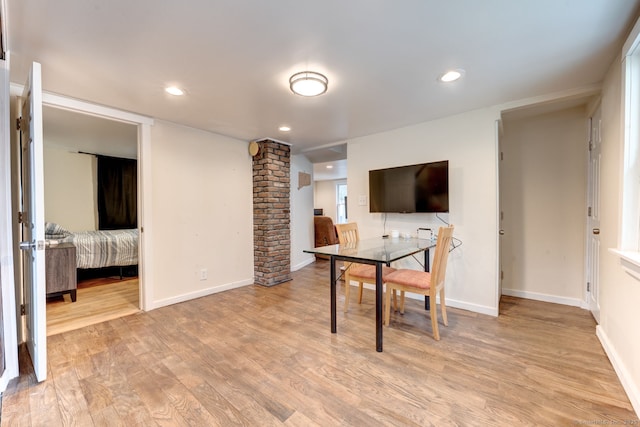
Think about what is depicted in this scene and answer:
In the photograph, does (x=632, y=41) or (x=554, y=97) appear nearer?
(x=632, y=41)

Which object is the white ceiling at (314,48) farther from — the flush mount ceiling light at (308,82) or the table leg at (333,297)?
the table leg at (333,297)

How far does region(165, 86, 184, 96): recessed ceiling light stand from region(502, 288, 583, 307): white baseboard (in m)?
4.23

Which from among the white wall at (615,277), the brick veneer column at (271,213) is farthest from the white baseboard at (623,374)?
the brick veneer column at (271,213)

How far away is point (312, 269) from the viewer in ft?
16.5

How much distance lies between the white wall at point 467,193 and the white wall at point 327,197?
19.8 feet

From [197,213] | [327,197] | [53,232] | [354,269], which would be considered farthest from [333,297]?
[327,197]

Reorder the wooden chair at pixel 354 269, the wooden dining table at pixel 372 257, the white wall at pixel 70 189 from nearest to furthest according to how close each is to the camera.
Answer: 1. the wooden dining table at pixel 372 257
2. the wooden chair at pixel 354 269
3. the white wall at pixel 70 189

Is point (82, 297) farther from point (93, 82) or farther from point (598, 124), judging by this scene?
point (598, 124)

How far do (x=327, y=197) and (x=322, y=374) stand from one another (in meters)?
8.08

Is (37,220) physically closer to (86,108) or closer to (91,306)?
(86,108)

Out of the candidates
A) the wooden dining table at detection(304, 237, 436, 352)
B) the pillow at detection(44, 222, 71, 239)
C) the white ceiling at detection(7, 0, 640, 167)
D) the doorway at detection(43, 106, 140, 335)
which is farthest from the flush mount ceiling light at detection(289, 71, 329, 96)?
the pillow at detection(44, 222, 71, 239)

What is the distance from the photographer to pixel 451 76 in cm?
210

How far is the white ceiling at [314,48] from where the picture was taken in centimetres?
141

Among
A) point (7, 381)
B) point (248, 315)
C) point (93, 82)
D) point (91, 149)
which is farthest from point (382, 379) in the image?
point (91, 149)
